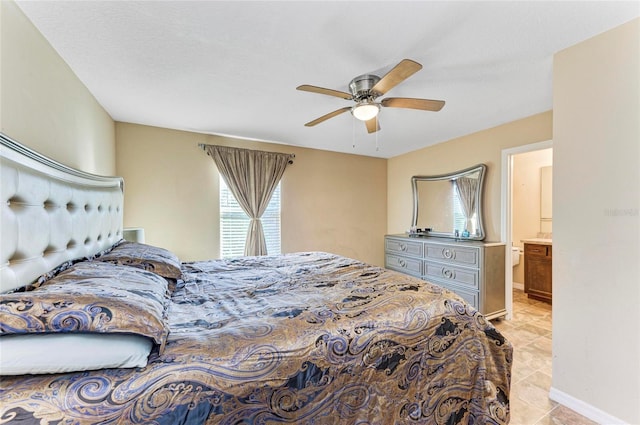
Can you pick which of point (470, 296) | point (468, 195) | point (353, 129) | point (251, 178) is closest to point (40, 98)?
point (251, 178)

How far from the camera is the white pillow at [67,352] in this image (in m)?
0.73

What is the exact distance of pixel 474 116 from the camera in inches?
117

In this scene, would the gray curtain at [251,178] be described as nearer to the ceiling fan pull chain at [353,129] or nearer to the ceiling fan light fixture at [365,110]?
the ceiling fan pull chain at [353,129]

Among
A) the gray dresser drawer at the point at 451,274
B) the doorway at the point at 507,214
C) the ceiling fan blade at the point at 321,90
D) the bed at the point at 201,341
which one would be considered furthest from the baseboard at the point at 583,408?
the ceiling fan blade at the point at 321,90

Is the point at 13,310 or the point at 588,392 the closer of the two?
the point at 13,310

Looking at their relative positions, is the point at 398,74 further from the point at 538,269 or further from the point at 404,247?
the point at 538,269

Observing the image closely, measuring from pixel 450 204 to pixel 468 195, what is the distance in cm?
30

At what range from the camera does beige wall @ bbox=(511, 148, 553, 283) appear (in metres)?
4.48

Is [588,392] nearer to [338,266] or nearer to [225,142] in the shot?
[338,266]

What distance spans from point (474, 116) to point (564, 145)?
4.35 ft

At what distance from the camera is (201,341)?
1.01 metres

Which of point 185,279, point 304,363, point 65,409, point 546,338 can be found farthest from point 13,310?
point 546,338

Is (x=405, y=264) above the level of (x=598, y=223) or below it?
below

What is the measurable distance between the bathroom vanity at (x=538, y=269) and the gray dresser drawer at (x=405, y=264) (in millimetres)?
1830
